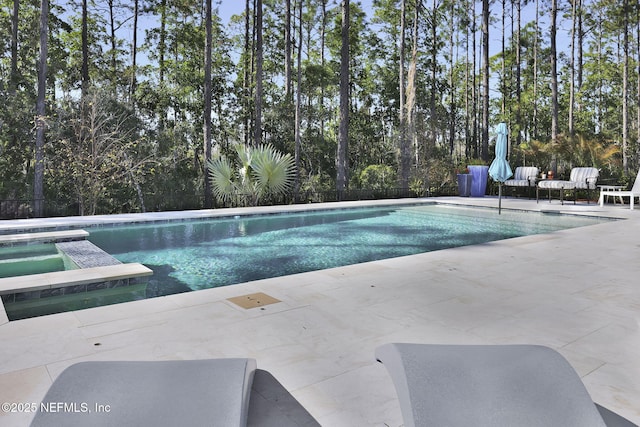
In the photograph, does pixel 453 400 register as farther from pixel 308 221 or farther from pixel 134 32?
pixel 134 32

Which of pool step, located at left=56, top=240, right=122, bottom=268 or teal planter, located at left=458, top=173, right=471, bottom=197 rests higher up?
teal planter, located at left=458, top=173, right=471, bottom=197

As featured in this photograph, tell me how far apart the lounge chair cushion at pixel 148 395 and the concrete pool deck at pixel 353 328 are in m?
0.47

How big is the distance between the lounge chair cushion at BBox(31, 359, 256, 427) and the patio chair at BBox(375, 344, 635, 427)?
0.55 meters

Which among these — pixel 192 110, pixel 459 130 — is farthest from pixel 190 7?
pixel 459 130

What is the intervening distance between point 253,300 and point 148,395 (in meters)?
1.91

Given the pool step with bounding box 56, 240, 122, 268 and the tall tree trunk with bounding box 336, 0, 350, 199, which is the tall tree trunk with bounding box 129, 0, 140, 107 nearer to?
the tall tree trunk with bounding box 336, 0, 350, 199

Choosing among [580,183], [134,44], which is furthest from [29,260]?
[134,44]

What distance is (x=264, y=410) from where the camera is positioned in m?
1.79

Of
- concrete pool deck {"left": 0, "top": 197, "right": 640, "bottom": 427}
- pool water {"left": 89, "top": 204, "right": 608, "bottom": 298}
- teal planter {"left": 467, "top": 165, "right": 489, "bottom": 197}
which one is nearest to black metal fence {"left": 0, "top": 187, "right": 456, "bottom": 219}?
teal planter {"left": 467, "top": 165, "right": 489, "bottom": 197}

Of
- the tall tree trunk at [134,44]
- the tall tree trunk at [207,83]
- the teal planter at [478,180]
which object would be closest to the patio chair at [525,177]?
the teal planter at [478,180]

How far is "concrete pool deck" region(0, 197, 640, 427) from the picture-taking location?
1967mm

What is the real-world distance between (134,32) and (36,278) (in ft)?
55.9

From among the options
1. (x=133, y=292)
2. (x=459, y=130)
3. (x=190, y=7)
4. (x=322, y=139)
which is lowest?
(x=133, y=292)

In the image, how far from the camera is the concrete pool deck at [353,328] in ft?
6.45
